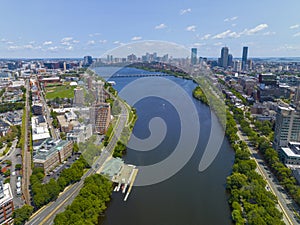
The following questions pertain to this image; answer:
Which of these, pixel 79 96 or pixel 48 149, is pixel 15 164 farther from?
pixel 79 96

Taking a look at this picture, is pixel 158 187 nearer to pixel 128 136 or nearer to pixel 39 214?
pixel 39 214

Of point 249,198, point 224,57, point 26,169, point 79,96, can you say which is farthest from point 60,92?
point 224,57

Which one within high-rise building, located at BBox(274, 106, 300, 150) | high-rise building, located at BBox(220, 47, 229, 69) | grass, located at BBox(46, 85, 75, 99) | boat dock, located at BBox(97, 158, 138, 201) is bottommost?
boat dock, located at BBox(97, 158, 138, 201)

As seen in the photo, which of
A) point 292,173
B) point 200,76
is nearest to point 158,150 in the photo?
point 292,173

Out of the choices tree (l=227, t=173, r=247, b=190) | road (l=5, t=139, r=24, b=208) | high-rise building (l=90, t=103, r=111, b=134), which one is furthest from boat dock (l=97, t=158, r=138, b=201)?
high-rise building (l=90, t=103, r=111, b=134)

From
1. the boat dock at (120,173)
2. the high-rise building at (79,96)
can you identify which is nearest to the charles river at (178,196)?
the boat dock at (120,173)

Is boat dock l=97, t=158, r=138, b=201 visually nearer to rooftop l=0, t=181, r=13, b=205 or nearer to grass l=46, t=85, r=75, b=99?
rooftop l=0, t=181, r=13, b=205

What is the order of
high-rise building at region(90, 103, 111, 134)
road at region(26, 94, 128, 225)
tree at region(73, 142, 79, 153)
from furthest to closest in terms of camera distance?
high-rise building at region(90, 103, 111, 134), tree at region(73, 142, 79, 153), road at region(26, 94, 128, 225)

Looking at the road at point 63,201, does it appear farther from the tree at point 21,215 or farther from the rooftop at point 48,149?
the rooftop at point 48,149

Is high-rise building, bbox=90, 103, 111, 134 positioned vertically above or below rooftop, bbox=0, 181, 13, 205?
above

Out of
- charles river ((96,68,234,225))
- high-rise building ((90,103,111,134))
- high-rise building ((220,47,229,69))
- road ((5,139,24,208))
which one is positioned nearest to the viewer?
charles river ((96,68,234,225))

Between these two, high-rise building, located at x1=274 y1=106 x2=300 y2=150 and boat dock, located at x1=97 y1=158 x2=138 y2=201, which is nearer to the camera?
boat dock, located at x1=97 y1=158 x2=138 y2=201
